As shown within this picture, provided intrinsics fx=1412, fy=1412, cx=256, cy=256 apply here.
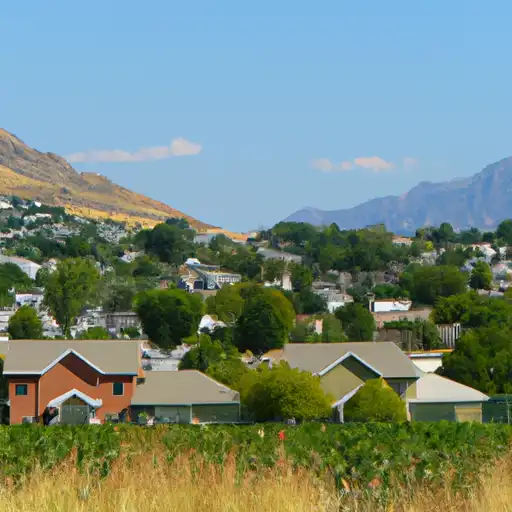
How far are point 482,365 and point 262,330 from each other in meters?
18.8

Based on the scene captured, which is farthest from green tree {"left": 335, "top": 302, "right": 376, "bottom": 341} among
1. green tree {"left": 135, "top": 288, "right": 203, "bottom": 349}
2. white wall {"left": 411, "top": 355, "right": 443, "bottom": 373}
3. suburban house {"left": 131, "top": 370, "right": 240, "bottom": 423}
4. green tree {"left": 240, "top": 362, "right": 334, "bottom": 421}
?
green tree {"left": 240, "top": 362, "right": 334, "bottom": 421}

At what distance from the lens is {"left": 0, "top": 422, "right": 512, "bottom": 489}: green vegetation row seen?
15430 millimetres

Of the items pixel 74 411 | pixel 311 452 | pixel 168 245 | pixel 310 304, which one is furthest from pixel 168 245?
pixel 311 452

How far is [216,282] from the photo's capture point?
145875mm

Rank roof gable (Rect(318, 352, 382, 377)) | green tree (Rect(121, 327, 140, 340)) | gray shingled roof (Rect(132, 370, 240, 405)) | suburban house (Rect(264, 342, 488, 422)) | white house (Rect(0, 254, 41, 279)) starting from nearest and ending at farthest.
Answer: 1. gray shingled roof (Rect(132, 370, 240, 405))
2. suburban house (Rect(264, 342, 488, 422))
3. roof gable (Rect(318, 352, 382, 377))
4. green tree (Rect(121, 327, 140, 340))
5. white house (Rect(0, 254, 41, 279))

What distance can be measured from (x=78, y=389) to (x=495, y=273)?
394 feet

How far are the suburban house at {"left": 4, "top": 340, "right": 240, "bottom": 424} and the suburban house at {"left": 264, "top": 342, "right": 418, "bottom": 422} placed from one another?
129 inches

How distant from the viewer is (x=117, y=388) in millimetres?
47125

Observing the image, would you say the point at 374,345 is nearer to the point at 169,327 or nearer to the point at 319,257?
the point at 169,327

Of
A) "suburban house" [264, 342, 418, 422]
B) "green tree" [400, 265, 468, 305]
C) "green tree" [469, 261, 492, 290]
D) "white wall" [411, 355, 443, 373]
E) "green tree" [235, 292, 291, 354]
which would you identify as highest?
"green tree" [469, 261, 492, 290]

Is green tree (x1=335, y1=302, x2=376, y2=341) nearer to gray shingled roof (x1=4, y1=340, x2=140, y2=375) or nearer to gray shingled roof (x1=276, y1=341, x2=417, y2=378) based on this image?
gray shingled roof (x1=276, y1=341, x2=417, y2=378)

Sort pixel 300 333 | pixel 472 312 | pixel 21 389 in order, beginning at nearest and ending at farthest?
pixel 21 389 < pixel 300 333 < pixel 472 312

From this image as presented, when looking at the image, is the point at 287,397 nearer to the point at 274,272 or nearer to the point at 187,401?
the point at 187,401

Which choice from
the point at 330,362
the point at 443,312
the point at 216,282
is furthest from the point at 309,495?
the point at 216,282
